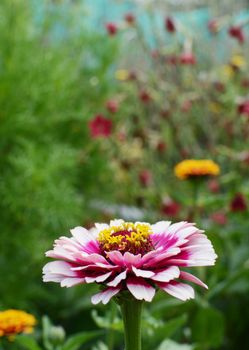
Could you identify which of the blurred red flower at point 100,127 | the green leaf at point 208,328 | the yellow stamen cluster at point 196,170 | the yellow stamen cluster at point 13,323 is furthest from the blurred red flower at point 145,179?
the yellow stamen cluster at point 13,323

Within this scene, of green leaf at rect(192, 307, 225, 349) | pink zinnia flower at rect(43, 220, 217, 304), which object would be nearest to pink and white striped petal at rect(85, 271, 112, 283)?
pink zinnia flower at rect(43, 220, 217, 304)

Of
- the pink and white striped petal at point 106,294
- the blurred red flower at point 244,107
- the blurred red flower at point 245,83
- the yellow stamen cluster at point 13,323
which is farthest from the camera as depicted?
the blurred red flower at point 245,83

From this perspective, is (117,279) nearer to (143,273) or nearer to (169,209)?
(143,273)

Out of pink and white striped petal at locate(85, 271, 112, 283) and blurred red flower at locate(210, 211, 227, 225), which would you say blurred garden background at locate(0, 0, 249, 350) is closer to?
blurred red flower at locate(210, 211, 227, 225)

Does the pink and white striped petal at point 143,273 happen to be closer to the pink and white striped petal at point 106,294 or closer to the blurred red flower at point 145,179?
the pink and white striped petal at point 106,294

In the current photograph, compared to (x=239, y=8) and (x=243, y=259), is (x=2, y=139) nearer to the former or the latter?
(x=243, y=259)

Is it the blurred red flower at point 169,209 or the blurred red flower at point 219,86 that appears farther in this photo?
the blurred red flower at point 219,86

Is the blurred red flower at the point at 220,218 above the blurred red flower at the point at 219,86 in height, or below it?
below

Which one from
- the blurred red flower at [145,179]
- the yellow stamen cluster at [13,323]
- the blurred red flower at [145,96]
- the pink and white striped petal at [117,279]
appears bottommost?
the pink and white striped petal at [117,279]
